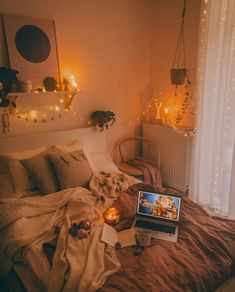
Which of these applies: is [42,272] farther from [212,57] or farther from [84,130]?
[212,57]

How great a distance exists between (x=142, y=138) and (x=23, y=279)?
2325 millimetres

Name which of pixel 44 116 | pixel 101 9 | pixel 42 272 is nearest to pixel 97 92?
pixel 44 116

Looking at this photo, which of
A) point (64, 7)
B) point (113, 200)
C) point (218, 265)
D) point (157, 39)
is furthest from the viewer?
point (157, 39)

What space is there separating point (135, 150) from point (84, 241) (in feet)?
7.50

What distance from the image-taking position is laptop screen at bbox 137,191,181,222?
1812 mm

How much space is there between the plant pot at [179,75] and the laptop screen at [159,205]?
1.63 metres

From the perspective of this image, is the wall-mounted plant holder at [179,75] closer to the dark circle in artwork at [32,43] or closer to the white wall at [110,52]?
the white wall at [110,52]

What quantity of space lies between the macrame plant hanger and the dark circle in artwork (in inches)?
56.9

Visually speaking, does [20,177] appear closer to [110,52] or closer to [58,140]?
[58,140]

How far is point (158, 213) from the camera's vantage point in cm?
185

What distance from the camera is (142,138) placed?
3463 mm

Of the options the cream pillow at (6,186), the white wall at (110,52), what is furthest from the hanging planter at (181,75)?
the cream pillow at (6,186)

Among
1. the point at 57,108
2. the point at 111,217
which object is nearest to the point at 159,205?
the point at 111,217

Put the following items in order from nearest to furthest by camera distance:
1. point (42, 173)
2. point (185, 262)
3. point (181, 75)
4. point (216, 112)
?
1. point (185, 262)
2. point (42, 173)
3. point (216, 112)
4. point (181, 75)
